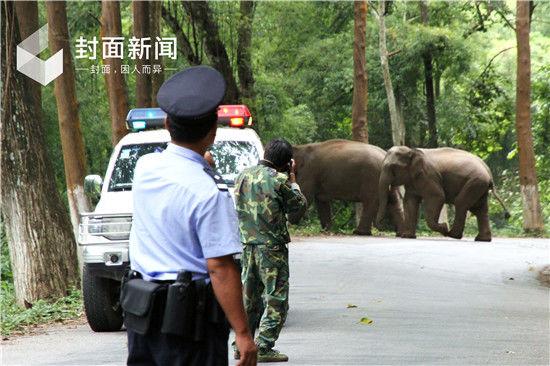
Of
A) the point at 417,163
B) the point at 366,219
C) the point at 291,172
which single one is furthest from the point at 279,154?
the point at 366,219

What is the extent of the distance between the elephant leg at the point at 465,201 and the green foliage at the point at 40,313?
15965mm

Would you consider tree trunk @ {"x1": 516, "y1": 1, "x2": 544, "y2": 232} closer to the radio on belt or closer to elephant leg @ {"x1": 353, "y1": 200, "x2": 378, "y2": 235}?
elephant leg @ {"x1": 353, "y1": 200, "x2": 378, "y2": 235}

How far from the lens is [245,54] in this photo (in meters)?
35.9

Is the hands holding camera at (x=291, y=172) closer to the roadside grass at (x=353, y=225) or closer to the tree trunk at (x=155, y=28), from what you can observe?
the tree trunk at (x=155, y=28)

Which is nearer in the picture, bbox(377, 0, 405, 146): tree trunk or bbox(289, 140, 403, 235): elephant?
bbox(289, 140, 403, 235): elephant

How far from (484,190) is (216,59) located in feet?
27.4

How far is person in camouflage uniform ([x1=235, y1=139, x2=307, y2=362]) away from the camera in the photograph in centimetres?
1015

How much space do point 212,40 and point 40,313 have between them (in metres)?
19.5

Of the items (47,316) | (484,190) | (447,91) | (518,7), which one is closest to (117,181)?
(47,316)

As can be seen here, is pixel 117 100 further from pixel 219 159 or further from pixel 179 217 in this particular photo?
pixel 179 217

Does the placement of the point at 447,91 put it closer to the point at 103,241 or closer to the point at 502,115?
the point at 502,115

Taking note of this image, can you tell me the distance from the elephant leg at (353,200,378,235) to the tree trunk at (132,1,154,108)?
290 inches

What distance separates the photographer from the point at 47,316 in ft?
49.9

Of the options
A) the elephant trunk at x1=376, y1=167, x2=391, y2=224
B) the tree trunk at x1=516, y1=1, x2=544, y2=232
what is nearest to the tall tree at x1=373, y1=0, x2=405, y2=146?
the tree trunk at x1=516, y1=1, x2=544, y2=232
